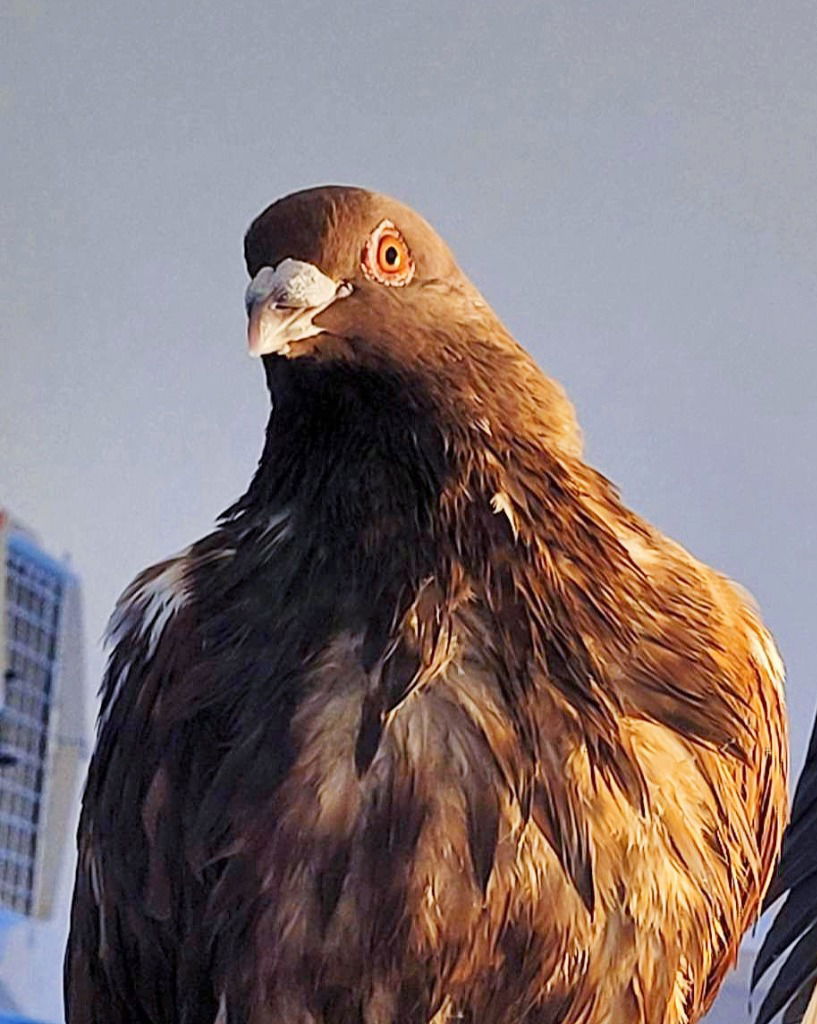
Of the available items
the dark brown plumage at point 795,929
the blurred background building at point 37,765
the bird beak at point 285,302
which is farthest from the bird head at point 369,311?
the blurred background building at point 37,765

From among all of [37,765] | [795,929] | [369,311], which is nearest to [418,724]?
[369,311]

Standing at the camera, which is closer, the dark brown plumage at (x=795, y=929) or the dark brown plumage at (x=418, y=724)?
the dark brown plumage at (x=418, y=724)

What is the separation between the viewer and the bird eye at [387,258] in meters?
0.63

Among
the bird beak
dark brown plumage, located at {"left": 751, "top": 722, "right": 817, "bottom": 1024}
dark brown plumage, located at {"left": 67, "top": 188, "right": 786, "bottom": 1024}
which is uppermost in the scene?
the bird beak

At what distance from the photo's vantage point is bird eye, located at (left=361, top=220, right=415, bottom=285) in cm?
63

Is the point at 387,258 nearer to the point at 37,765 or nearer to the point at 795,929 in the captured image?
the point at 795,929

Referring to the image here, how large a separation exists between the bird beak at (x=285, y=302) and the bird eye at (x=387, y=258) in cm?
2

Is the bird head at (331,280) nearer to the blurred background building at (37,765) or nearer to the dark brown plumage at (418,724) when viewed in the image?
the dark brown plumage at (418,724)

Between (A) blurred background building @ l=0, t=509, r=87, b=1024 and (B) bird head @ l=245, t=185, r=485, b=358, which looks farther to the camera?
(A) blurred background building @ l=0, t=509, r=87, b=1024

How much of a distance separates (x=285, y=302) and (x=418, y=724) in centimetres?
17

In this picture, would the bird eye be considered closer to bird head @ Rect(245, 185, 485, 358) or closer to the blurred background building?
bird head @ Rect(245, 185, 485, 358)

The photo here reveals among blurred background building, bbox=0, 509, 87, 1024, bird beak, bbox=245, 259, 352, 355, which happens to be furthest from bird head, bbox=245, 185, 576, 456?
blurred background building, bbox=0, 509, 87, 1024

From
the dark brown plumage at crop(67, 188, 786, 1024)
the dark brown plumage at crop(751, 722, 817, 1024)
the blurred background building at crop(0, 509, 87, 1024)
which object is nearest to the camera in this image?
the dark brown plumage at crop(67, 188, 786, 1024)

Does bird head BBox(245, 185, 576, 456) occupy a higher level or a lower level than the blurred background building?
higher
